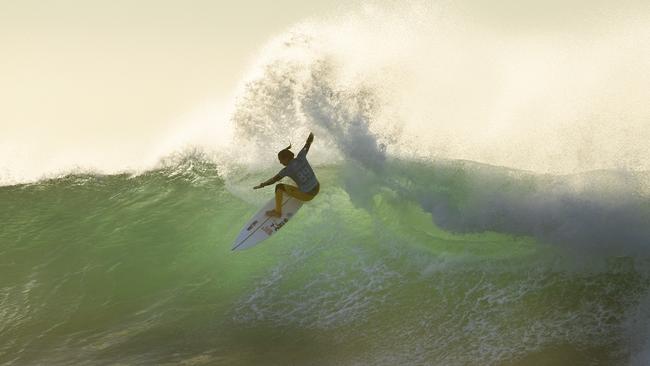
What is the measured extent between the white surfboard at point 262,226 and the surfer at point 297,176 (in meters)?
0.14

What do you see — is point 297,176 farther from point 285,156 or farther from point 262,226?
point 262,226

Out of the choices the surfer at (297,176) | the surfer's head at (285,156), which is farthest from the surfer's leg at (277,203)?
the surfer's head at (285,156)

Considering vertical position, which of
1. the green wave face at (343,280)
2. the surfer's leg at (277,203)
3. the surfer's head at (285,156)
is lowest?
the green wave face at (343,280)

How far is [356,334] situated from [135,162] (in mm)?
8115

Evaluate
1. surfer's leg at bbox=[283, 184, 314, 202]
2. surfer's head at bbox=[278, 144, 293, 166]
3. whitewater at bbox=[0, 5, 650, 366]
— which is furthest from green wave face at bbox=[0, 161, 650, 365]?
surfer's head at bbox=[278, 144, 293, 166]

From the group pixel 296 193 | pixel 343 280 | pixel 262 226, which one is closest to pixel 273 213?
pixel 262 226

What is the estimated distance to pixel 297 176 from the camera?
27.1 ft

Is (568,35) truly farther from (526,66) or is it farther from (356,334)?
(356,334)

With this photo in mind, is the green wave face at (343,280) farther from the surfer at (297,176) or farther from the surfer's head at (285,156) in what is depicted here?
the surfer's head at (285,156)

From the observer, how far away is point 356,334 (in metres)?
7.24

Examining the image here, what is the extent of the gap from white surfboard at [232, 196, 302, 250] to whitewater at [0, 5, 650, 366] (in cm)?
46

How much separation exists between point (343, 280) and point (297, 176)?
1595 millimetres

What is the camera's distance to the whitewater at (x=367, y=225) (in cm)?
716

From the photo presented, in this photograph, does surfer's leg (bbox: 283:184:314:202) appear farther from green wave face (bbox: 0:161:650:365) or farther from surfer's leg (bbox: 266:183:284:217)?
green wave face (bbox: 0:161:650:365)
